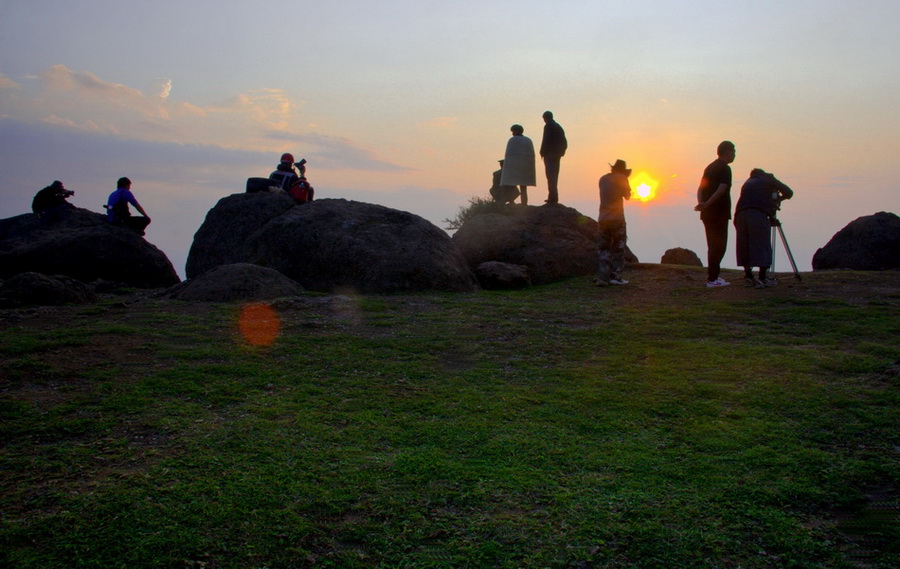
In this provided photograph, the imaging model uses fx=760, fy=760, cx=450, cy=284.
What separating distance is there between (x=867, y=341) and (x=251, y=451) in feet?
23.2

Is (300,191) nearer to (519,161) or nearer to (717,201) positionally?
(519,161)

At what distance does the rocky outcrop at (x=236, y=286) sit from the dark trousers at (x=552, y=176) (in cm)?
735

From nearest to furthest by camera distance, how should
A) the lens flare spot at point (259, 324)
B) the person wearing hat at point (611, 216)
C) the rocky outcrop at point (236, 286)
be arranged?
the lens flare spot at point (259, 324)
the rocky outcrop at point (236, 286)
the person wearing hat at point (611, 216)

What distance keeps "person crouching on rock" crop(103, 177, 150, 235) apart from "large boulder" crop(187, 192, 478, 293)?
2517mm

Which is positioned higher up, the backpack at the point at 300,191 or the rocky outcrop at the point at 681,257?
the backpack at the point at 300,191

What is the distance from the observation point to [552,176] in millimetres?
17500

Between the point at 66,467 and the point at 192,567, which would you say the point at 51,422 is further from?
the point at 192,567

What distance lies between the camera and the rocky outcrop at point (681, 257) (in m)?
20.1

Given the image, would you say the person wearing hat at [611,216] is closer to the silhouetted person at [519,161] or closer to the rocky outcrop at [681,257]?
the silhouetted person at [519,161]

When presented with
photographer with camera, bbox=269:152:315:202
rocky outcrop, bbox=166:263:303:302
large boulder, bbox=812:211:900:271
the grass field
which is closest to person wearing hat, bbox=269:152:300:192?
photographer with camera, bbox=269:152:315:202

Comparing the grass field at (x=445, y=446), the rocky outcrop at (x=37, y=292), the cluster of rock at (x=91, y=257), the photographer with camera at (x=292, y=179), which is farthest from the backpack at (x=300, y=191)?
the grass field at (x=445, y=446)

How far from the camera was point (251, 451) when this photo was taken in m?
5.05

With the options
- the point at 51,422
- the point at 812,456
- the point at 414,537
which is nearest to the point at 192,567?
the point at 414,537

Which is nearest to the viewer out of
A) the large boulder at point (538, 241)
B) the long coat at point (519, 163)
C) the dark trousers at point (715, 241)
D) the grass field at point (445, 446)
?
the grass field at point (445, 446)
